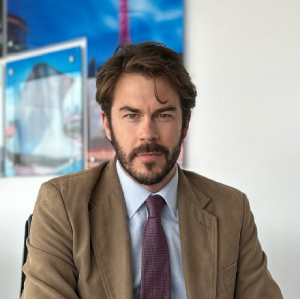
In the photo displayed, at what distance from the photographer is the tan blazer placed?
3.98ft

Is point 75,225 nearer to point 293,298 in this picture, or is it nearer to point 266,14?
point 293,298

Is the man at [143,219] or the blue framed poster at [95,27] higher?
the blue framed poster at [95,27]

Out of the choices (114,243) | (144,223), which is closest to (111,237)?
(114,243)

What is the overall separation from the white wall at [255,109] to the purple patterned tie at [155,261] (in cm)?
62

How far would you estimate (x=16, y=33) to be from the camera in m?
2.48

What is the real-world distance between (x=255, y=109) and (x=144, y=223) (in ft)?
2.55

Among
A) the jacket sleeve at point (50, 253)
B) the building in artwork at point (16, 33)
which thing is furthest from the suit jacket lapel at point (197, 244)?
the building in artwork at point (16, 33)

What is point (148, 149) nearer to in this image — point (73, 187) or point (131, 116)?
point (131, 116)

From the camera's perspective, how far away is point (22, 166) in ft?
8.07

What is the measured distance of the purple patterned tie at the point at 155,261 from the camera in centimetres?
126

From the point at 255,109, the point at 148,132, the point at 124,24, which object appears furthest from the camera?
the point at 124,24

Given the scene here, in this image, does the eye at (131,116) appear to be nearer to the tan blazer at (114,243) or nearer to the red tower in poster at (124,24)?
the tan blazer at (114,243)

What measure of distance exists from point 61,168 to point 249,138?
1.10 metres

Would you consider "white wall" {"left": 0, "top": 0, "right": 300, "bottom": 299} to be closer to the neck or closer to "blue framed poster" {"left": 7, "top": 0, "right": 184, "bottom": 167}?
"blue framed poster" {"left": 7, "top": 0, "right": 184, "bottom": 167}
